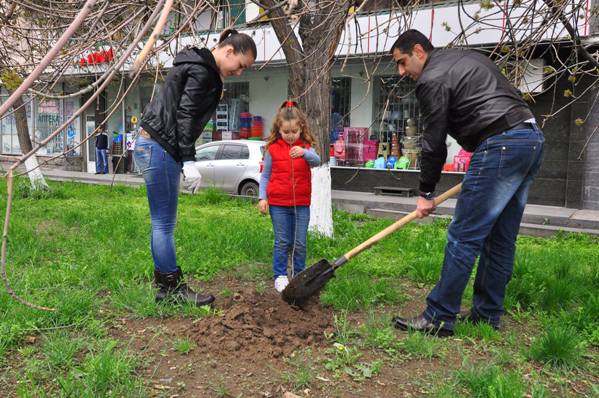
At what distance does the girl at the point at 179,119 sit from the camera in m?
3.44

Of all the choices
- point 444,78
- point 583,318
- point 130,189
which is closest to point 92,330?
point 444,78

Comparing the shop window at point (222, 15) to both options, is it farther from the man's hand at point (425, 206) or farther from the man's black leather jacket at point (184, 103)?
the man's hand at point (425, 206)

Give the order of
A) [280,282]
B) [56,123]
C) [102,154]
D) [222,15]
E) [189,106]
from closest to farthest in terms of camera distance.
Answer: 1. [189,106]
2. [280,282]
3. [222,15]
4. [102,154]
5. [56,123]

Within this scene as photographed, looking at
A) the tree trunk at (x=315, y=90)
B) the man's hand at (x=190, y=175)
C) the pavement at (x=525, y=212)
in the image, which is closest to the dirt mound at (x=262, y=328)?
the man's hand at (x=190, y=175)

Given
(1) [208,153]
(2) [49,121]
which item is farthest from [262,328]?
(2) [49,121]

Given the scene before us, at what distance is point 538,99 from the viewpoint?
450 inches

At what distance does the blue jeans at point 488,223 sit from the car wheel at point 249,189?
8.77 m

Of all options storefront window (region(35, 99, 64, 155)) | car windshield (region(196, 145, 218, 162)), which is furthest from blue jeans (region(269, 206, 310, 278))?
storefront window (region(35, 99, 64, 155))

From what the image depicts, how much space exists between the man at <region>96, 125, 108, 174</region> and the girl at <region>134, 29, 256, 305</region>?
16.2 m

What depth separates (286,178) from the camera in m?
4.39

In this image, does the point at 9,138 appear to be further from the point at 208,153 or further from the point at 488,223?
the point at 488,223

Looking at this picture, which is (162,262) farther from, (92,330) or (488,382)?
(488,382)

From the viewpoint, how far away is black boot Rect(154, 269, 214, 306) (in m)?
3.77

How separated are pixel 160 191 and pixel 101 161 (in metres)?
16.7
